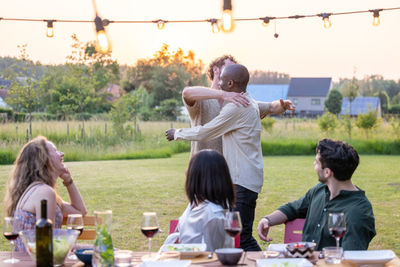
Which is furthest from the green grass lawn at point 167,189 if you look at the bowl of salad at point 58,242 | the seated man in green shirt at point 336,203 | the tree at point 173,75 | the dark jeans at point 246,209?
the tree at point 173,75

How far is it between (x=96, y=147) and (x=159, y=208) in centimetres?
983

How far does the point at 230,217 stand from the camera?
8.86ft

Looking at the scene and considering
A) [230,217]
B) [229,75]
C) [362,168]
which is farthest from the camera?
[362,168]

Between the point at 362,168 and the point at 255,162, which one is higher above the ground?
the point at 255,162

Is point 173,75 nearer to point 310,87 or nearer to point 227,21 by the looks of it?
point 310,87

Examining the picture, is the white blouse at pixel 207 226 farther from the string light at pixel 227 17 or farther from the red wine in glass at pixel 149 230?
the string light at pixel 227 17

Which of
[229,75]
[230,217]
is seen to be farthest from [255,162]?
[230,217]

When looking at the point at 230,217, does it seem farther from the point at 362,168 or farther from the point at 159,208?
the point at 362,168

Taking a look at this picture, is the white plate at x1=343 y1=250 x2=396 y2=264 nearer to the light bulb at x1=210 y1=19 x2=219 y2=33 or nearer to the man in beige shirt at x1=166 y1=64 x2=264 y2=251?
the man in beige shirt at x1=166 y1=64 x2=264 y2=251

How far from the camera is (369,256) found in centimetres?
272

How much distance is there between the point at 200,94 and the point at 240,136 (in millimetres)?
380

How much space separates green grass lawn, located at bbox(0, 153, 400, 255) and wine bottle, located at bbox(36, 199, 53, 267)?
4.07 meters

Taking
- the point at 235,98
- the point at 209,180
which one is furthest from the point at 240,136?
the point at 209,180

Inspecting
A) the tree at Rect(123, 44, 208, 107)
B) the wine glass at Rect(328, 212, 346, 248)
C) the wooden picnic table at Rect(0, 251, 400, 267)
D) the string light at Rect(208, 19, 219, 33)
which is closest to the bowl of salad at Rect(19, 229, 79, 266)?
the wooden picnic table at Rect(0, 251, 400, 267)
